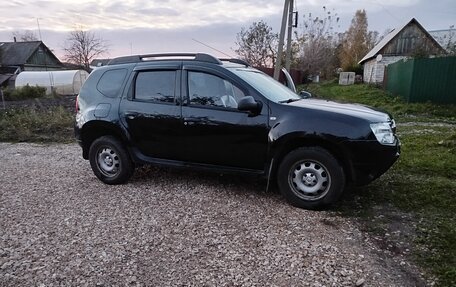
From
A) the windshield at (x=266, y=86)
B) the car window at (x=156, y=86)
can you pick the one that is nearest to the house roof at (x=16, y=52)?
the car window at (x=156, y=86)

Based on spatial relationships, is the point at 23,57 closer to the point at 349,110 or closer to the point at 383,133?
the point at 349,110

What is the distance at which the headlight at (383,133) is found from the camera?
4.29m

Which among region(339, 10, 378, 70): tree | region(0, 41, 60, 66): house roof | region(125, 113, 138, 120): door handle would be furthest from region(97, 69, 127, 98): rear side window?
region(0, 41, 60, 66): house roof

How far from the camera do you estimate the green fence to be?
1414cm

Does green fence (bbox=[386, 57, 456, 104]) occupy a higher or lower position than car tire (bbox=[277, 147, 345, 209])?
higher

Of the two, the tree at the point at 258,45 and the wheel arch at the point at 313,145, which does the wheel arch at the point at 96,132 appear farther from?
the tree at the point at 258,45

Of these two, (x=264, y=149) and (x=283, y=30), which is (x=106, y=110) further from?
(x=283, y=30)

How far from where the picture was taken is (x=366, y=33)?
172 ft

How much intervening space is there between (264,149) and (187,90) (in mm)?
1409

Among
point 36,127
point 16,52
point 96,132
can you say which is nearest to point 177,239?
point 96,132

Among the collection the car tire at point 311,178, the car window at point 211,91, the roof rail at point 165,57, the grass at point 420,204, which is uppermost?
the roof rail at point 165,57

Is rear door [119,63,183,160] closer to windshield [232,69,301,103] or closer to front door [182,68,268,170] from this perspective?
front door [182,68,268,170]

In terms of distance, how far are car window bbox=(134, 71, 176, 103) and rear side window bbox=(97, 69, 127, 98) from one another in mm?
313

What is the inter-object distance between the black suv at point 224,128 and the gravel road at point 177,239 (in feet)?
1.47
